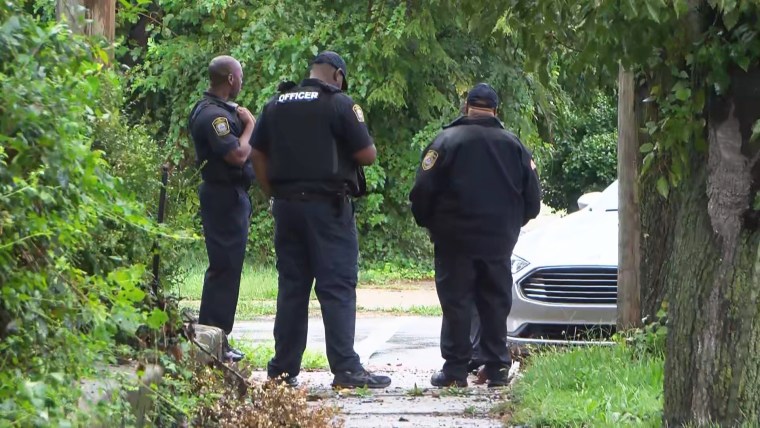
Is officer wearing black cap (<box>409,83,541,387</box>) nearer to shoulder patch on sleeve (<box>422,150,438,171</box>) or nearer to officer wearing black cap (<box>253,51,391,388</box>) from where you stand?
shoulder patch on sleeve (<box>422,150,438,171</box>)

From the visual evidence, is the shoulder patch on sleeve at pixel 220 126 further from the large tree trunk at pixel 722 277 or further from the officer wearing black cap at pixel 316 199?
the large tree trunk at pixel 722 277

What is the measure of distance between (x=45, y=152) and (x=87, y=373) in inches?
25.3

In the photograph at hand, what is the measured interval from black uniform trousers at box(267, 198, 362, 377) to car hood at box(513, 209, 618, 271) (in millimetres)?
2272

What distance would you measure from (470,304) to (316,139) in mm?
1508

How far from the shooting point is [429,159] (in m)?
8.52

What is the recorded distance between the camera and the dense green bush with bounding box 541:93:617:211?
28.1m

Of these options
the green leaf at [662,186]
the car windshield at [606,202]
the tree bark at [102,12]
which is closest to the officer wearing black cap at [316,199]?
the tree bark at [102,12]

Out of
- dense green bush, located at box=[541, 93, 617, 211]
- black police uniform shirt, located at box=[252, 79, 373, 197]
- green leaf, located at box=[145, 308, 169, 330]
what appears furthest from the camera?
dense green bush, located at box=[541, 93, 617, 211]

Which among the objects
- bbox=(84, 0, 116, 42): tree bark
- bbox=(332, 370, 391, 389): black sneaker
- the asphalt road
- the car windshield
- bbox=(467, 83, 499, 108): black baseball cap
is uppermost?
bbox=(84, 0, 116, 42): tree bark

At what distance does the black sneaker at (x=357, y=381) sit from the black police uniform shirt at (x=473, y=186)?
3.20 ft

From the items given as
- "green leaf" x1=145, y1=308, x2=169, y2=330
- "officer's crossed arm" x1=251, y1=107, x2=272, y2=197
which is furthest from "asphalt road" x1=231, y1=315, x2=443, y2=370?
"green leaf" x1=145, y1=308, x2=169, y2=330

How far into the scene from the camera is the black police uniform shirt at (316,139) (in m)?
8.00

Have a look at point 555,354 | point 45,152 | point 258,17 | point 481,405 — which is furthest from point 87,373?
point 258,17

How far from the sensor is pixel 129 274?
3729 mm
